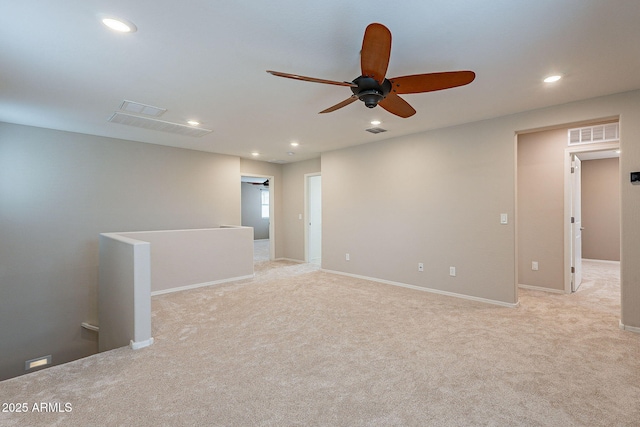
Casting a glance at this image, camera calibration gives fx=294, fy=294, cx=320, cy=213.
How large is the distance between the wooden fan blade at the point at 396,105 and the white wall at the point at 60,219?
4633 millimetres

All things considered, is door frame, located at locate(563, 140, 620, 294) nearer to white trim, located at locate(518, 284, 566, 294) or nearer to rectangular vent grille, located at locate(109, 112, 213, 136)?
white trim, located at locate(518, 284, 566, 294)

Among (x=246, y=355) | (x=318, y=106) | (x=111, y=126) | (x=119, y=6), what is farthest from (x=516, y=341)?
(x=111, y=126)

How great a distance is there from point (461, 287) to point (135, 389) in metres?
4.04

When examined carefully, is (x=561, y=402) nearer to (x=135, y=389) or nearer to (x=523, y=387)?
(x=523, y=387)

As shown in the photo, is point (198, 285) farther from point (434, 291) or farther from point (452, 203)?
point (452, 203)

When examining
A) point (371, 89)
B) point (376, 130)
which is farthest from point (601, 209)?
point (371, 89)

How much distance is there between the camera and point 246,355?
103 inches

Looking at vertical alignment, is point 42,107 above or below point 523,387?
above

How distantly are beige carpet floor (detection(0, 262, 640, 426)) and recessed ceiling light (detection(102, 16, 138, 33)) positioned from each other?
253 cm

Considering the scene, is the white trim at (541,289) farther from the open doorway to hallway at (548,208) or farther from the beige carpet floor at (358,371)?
→ the beige carpet floor at (358,371)

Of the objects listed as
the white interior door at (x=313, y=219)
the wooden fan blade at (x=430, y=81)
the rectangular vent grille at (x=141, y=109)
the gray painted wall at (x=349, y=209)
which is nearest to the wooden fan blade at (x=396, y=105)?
the wooden fan blade at (x=430, y=81)

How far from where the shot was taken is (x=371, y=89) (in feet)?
7.00

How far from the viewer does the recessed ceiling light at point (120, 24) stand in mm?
1928

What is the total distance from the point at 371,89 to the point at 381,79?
0.33 feet
